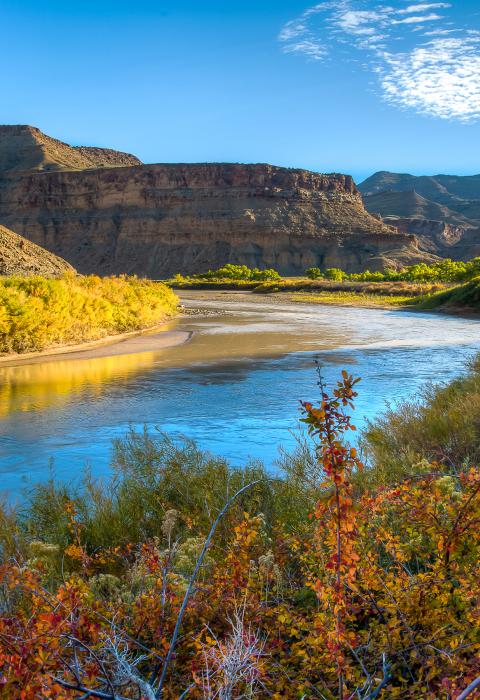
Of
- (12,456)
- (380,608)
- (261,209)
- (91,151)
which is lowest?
(12,456)

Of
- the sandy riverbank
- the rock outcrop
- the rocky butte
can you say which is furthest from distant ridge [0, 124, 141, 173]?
the sandy riverbank

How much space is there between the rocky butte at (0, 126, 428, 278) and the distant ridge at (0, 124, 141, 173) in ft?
1.44

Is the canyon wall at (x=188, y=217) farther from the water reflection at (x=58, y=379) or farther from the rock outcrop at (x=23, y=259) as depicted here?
the water reflection at (x=58, y=379)

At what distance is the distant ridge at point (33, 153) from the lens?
412ft

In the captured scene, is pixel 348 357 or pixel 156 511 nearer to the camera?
pixel 156 511

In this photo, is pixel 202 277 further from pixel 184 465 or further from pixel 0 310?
pixel 184 465

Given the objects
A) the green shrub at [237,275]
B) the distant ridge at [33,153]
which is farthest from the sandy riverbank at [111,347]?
the distant ridge at [33,153]

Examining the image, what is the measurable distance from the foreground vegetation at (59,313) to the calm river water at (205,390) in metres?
1.61

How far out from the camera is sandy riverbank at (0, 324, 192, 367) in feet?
56.4

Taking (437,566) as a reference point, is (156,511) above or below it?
below

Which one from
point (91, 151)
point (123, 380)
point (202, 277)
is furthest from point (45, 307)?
point (91, 151)

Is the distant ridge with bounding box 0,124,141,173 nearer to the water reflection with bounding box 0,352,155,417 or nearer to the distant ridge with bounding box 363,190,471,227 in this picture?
the distant ridge with bounding box 363,190,471,227

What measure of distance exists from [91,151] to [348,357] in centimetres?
14454

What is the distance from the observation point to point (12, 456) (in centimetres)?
835
